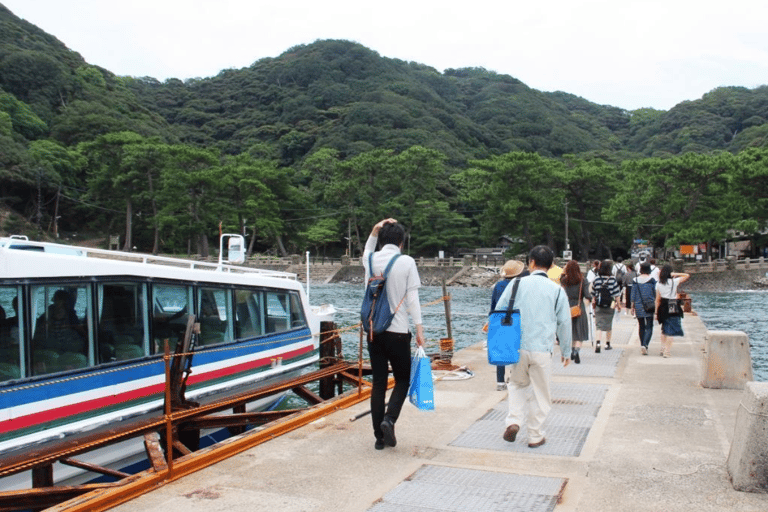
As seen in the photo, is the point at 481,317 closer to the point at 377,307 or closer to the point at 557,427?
the point at 557,427

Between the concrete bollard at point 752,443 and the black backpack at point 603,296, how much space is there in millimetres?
7660

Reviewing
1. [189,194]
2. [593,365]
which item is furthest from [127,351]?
[189,194]

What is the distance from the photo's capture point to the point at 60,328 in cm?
730

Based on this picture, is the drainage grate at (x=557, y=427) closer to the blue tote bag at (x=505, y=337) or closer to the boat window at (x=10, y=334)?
the blue tote bag at (x=505, y=337)

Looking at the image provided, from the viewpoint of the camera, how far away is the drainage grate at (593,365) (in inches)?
416

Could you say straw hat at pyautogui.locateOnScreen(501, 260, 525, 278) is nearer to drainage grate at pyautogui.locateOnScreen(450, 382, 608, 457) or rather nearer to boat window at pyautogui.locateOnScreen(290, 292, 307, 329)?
drainage grate at pyautogui.locateOnScreen(450, 382, 608, 457)

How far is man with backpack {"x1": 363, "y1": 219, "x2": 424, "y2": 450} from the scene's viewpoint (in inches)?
230

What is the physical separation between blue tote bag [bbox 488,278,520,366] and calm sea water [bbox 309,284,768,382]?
18.8 ft

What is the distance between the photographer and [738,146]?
108 meters

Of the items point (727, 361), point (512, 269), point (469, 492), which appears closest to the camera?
point (469, 492)

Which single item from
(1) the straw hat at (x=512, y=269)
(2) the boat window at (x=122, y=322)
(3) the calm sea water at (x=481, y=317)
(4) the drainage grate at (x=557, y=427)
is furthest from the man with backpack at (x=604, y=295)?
(2) the boat window at (x=122, y=322)

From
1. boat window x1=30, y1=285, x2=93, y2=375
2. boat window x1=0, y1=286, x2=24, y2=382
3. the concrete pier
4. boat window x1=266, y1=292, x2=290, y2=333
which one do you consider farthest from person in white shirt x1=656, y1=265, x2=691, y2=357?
boat window x1=0, y1=286, x2=24, y2=382

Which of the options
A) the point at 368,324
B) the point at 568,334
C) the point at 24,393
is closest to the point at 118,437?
the point at 24,393

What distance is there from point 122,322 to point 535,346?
4.74 metres
